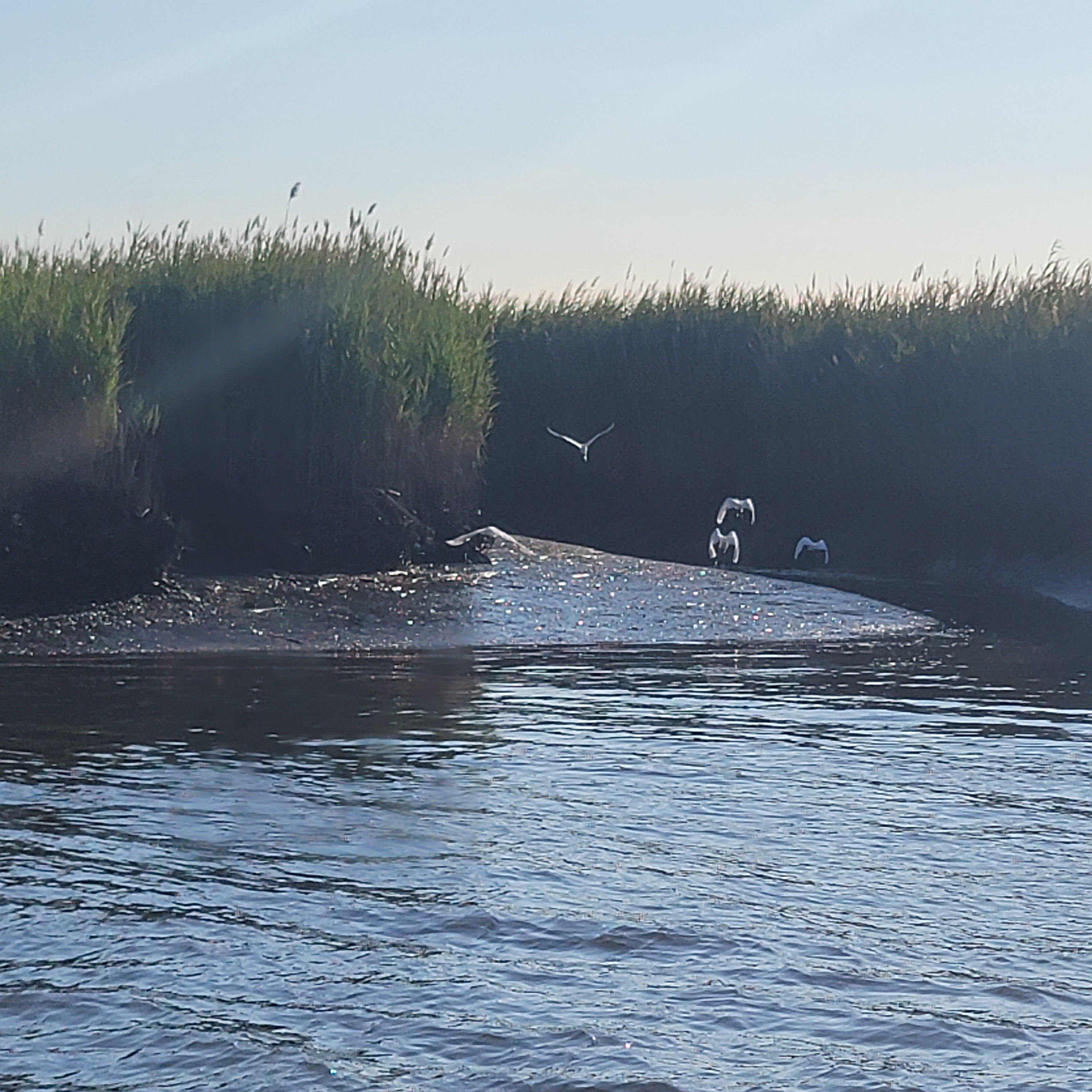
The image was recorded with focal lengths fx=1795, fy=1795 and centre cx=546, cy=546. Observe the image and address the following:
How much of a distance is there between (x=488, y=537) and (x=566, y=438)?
3.73 meters

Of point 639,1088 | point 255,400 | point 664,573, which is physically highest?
point 255,400

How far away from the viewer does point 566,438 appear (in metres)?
23.5

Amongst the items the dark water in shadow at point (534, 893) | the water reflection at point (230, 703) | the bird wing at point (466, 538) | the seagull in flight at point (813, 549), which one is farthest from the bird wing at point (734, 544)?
the dark water in shadow at point (534, 893)

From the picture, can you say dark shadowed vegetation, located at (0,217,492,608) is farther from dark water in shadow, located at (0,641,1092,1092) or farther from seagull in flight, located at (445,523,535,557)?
dark water in shadow, located at (0,641,1092,1092)

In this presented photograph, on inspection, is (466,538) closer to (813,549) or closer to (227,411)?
(227,411)

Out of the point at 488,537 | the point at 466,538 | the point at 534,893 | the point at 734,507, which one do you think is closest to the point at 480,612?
the point at 466,538

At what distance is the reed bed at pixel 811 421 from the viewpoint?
25344 mm

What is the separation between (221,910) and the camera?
7.01 meters

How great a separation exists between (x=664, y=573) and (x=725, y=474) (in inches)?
334

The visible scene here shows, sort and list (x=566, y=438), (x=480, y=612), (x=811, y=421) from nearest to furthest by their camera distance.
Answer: (x=480, y=612) < (x=566, y=438) < (x=811, y=421)

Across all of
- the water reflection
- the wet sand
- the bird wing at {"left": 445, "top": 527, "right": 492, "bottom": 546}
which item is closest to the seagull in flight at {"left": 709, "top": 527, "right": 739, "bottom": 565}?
the wet sand

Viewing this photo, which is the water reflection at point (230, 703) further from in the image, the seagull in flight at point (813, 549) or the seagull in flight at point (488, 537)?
the seagull in flight at point (813, 549)

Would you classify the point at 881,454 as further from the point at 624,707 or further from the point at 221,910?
the point at 221,910

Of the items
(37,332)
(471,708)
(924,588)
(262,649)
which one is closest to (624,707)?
(471,708)
